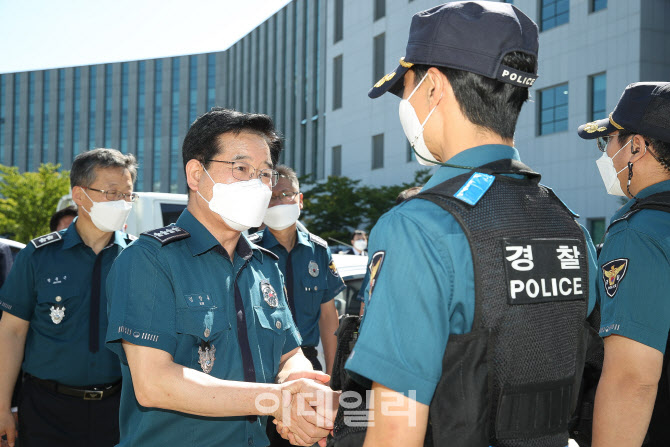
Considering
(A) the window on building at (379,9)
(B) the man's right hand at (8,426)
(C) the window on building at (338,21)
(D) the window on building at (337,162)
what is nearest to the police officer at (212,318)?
(B) the man's right hand at (8,426)

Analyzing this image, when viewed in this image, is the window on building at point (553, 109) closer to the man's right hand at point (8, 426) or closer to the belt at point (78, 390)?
the belt at point (78, 390)

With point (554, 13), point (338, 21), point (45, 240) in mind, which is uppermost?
point (338, 21)

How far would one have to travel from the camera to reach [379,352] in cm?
146

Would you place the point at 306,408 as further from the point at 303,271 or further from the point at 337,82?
the point at 337,82

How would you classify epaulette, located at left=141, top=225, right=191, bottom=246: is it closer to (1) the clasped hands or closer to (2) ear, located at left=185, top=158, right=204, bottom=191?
(2) ear, located at left=185, top=158, right=204, bottom=191

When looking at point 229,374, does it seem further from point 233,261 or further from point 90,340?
point 90,340

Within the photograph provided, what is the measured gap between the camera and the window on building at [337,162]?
3155 cm

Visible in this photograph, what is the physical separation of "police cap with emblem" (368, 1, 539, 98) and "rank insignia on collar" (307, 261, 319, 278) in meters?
3.44

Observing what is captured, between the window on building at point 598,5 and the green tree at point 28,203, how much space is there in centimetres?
2077

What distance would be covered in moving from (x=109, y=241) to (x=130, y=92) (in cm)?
6382

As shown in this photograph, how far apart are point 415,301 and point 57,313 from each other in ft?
9.75

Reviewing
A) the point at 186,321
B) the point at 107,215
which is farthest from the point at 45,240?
the point at 186,321

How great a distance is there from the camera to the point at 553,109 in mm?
19891

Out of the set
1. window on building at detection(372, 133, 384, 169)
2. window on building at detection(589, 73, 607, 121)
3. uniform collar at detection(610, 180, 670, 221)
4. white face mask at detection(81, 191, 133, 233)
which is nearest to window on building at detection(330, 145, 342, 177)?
window on building at detection(372, 133, 384, 169)
